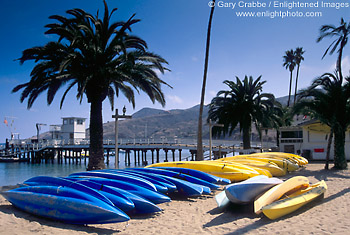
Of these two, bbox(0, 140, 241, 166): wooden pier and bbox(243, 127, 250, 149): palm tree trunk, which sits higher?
bbox(243, 127, 250, 149): palm tree trunk

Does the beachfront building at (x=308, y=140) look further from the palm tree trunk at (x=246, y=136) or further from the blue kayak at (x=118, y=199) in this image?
the blue kayak at (x=118, y=199)

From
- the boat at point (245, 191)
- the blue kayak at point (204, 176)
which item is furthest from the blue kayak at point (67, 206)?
the blue kayak at point (204, 176)

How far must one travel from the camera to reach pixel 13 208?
652cm

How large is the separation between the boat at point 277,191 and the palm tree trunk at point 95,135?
8.60 meters

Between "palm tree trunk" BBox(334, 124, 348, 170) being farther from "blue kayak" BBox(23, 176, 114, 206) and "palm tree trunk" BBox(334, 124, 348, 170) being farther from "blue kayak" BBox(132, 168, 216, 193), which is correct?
"blue kayak" BBox(23, 176, 114, 206)

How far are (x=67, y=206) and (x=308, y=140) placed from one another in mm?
21286

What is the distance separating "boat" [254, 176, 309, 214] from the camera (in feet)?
20.1

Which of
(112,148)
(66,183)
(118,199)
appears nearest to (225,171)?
(118,199)

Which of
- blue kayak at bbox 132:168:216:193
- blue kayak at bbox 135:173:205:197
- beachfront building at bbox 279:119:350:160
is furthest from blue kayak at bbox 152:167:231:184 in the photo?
beachfront building at bbox 279:119:350:160

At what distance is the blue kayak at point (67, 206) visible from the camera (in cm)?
544

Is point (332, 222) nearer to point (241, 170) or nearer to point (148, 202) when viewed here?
point (148, 202)

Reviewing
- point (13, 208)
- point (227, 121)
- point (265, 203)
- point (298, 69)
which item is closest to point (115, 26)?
point (13, 208)

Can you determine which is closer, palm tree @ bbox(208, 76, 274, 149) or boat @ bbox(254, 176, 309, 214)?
boat @ bbox(254, 176, 309, 214)

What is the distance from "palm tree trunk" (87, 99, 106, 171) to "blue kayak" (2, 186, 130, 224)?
677 centimetres
